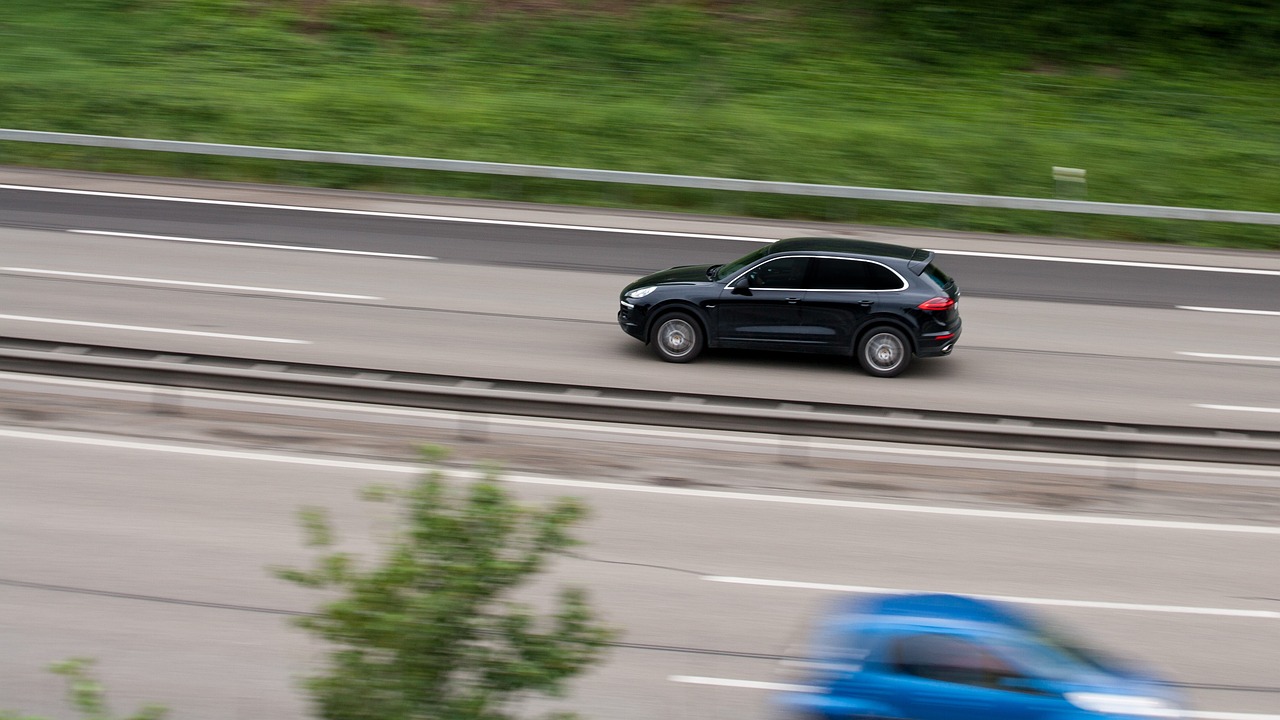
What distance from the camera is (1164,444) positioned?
39.6 ft

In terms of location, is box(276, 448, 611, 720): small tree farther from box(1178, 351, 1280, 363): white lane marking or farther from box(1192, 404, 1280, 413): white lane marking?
box(1178, 351, 1280, 363): white lane marking

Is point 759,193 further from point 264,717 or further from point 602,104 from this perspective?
point 264,717

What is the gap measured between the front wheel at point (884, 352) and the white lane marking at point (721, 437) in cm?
256

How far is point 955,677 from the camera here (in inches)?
255

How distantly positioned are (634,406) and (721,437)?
0.96m

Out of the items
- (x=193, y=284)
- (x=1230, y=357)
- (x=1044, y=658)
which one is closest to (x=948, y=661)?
(x=1044, y=658)

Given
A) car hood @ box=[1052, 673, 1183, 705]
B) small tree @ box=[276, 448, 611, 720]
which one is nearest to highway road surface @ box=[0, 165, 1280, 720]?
car hood @ box=[1052, 673, 1183, 705]

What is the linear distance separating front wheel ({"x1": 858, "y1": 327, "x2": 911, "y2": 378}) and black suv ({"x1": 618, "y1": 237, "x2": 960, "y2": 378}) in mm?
12

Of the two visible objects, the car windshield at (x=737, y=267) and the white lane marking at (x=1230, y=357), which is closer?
the car windshield at (x=737, y=267)

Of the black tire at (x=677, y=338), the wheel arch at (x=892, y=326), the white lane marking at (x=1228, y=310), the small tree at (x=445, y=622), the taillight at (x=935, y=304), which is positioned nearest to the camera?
the small tree at (x=445, y=622)

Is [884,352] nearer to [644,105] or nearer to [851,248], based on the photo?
[851,248]

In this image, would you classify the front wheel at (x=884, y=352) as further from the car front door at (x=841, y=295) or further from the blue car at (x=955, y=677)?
the blue car at (x=955, y=677)

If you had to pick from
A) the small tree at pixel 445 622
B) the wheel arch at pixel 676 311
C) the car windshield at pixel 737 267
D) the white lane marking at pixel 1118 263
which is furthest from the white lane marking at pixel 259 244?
the small tree at pixel 445 622

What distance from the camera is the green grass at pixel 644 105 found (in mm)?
22969
